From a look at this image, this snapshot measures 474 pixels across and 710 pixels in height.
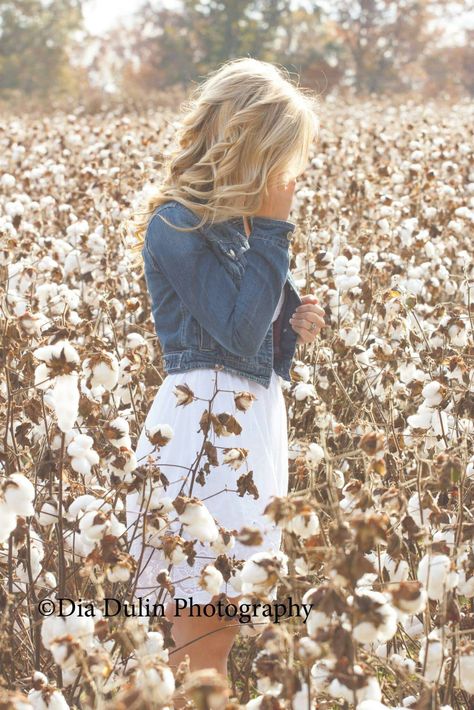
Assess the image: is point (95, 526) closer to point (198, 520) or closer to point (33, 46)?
point (198, 520)

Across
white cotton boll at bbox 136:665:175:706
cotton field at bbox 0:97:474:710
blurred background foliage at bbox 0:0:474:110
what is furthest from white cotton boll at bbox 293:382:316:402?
blurred background foliage at bbox 0:0:474:110

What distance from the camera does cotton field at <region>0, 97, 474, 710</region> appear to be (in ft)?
5.13

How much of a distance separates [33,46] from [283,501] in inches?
1533

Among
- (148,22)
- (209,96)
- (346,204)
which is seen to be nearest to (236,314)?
(209,96)

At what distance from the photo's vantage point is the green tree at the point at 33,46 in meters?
36.4

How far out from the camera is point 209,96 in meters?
2.53

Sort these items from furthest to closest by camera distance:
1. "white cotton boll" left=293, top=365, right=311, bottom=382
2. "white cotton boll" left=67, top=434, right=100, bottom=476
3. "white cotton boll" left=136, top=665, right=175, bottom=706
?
"white cotton boll" left=293, top=365, right=311, bottom=382, "white cotton boll" left=67, top=434, right=100, bottom=476, "white cotton boll" left=136, top=665, right=175, bottom=706

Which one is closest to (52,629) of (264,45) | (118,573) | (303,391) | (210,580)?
(118,573)

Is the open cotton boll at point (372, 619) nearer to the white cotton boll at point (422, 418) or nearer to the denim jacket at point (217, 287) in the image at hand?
the denim jacket at point (217, 287)

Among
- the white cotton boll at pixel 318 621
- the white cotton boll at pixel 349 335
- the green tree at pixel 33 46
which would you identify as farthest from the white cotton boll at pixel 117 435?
the green tree at pixel 33 46

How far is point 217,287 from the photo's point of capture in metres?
2.38

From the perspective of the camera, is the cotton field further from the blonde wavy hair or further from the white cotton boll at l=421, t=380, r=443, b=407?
the blonde wavy hair

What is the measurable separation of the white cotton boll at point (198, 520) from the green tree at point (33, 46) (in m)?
35.9

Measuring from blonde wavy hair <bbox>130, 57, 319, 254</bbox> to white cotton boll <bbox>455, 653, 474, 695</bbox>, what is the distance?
1157 mm
